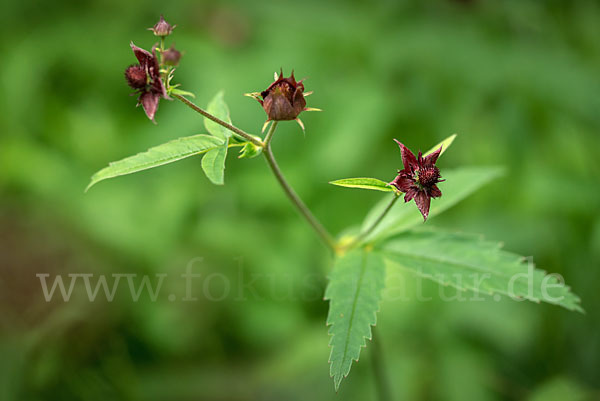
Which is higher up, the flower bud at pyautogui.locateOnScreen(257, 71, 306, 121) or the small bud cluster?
the small bud cluster

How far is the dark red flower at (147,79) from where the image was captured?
130cm

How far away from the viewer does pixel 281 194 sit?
3.38m

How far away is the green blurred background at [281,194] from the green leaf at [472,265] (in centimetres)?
98

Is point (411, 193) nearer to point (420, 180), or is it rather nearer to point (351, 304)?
point (420, 180)

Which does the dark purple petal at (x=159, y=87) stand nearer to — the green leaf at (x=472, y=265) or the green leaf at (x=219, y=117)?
the green leaf at (x=219, y=117)

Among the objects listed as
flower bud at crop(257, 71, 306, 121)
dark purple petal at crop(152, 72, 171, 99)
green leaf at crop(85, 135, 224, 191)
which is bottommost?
green leaf at crop(85, 135, 224, 191)

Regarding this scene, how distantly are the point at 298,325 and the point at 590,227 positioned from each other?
1810mm

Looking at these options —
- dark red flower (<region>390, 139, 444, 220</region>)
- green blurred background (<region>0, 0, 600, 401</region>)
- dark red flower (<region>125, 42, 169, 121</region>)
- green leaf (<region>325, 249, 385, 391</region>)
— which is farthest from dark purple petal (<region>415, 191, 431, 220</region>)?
green blurred background (<region>0, 0, 600, 401</region>)

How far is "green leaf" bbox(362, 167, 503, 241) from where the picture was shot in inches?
71.7

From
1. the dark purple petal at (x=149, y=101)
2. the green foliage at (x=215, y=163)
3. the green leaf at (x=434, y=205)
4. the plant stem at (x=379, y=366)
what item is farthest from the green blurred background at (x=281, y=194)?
the dark purple petal at (x=149, y=101)

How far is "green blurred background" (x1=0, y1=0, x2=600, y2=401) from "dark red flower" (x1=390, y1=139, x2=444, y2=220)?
4.68ft

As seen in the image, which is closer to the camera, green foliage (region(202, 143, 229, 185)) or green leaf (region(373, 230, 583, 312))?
green foliage (region(202, 143, 229, 185))

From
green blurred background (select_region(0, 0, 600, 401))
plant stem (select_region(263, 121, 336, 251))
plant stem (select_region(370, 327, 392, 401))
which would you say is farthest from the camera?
green blurred background (select_region(0, 0, 600, 401))

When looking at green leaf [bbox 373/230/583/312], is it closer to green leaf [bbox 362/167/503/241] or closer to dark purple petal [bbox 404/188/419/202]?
green leaf [bbox 362/167/503/241]
